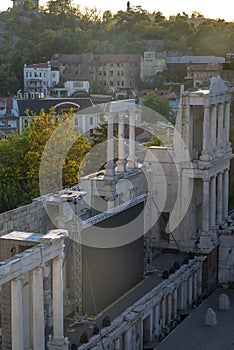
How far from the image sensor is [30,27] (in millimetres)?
145875

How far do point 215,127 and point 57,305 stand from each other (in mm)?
18502

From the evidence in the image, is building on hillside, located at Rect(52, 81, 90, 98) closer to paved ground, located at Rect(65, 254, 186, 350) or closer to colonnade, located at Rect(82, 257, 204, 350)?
paved ground, located at Rect(65, 254, 186, 350)

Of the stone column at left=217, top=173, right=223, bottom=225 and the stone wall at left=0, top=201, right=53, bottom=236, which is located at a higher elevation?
the stone wall at left=0, top=201, right=53, bottom=236

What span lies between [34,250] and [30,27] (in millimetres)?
129307

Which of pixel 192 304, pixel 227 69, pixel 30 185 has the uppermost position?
pixel 227 69

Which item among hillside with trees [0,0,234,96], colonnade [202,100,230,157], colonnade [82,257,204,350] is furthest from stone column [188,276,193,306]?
hillside with trees [0,0,234,96]

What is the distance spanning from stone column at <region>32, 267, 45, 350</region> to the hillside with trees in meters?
94.5

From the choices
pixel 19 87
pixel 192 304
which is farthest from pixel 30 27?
pixel 192 304

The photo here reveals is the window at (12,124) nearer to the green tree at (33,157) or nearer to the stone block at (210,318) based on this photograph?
the green tree at (33,157)

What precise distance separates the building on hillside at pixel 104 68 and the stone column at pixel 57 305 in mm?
100571

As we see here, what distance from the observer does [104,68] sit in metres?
126

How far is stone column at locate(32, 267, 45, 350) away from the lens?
2177cm

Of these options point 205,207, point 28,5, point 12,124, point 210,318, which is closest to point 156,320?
point 210,318

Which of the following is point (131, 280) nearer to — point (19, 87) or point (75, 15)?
point (19, 87)
